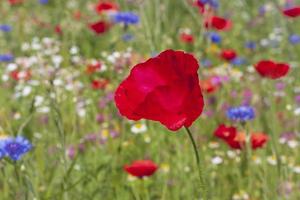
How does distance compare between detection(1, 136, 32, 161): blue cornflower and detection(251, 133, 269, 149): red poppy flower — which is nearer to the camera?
detection(1, 136, 32, 161): blue cornflower

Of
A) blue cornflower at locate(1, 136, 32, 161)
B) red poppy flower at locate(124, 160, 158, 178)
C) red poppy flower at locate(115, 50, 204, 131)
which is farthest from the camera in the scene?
red poppy flower at locate(124, 160, 158, 178)

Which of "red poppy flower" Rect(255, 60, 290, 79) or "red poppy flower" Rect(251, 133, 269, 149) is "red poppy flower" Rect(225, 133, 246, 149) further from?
"red poppy flower" Rect(255, 60, 290, 79)

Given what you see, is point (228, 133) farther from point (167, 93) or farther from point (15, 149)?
point (167, 93)

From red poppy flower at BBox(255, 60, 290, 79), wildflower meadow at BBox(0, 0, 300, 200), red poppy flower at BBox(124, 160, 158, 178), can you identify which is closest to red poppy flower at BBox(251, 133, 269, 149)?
wildflower meadow at BBox(0, 0, 300, 200)

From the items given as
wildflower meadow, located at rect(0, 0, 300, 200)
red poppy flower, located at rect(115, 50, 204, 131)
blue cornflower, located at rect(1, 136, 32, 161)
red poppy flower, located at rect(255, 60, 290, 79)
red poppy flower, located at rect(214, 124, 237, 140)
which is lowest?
wildflower meadow, located at rect(0, 0, 300, 200)

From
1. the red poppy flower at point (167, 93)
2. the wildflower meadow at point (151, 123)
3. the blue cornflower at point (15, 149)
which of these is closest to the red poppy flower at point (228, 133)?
the wildflower meadow at point (151, 123)

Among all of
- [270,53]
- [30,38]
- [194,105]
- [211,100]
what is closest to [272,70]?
[194,105]

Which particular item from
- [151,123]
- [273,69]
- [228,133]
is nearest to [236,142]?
[228,133]

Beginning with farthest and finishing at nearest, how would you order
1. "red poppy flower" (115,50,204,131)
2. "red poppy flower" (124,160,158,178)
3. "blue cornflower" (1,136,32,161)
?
"red poppy flower" (124,160,158,178) < "blue cornflower" (1,136,32,161) < "red poppy flower" (115,50,204,131)

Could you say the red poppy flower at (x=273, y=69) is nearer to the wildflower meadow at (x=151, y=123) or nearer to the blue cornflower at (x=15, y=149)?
the wildflower meadow at (x=151, y=123)
